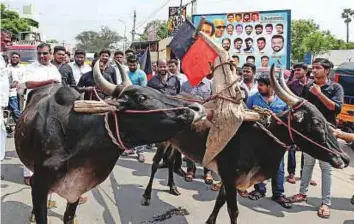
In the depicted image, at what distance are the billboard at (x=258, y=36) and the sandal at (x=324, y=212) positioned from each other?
19.5 ft

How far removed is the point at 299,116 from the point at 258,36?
774cm

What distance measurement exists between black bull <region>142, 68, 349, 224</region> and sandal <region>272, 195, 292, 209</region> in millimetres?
1299

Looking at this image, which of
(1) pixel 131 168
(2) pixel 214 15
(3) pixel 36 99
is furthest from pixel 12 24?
(3) pixel 36 99

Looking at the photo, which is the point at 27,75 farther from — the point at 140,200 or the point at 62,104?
the point at 140,200

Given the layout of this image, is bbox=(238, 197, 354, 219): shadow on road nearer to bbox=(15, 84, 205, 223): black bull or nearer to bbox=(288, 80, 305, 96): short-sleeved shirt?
bbox=(288, 80, 305, 96): short-sleeved shirt

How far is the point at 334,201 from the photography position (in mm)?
5434

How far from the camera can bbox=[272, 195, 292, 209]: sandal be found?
5082mm

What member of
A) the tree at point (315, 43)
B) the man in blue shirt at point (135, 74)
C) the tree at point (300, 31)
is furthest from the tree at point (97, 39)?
the man in blue shirt at point (135, 74)

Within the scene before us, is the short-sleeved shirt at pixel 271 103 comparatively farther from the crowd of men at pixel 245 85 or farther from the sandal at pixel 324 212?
the sandal at pixel 324 212

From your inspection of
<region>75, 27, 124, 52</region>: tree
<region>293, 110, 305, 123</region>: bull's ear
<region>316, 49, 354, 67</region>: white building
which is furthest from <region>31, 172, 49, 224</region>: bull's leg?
<region>75, 27, 124, 52</region>: tree

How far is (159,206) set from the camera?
4.95 m

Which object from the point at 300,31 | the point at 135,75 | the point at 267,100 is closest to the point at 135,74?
the point at 135,75

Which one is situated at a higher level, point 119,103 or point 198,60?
point 198,60

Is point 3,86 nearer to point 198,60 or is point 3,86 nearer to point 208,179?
point 198,60
